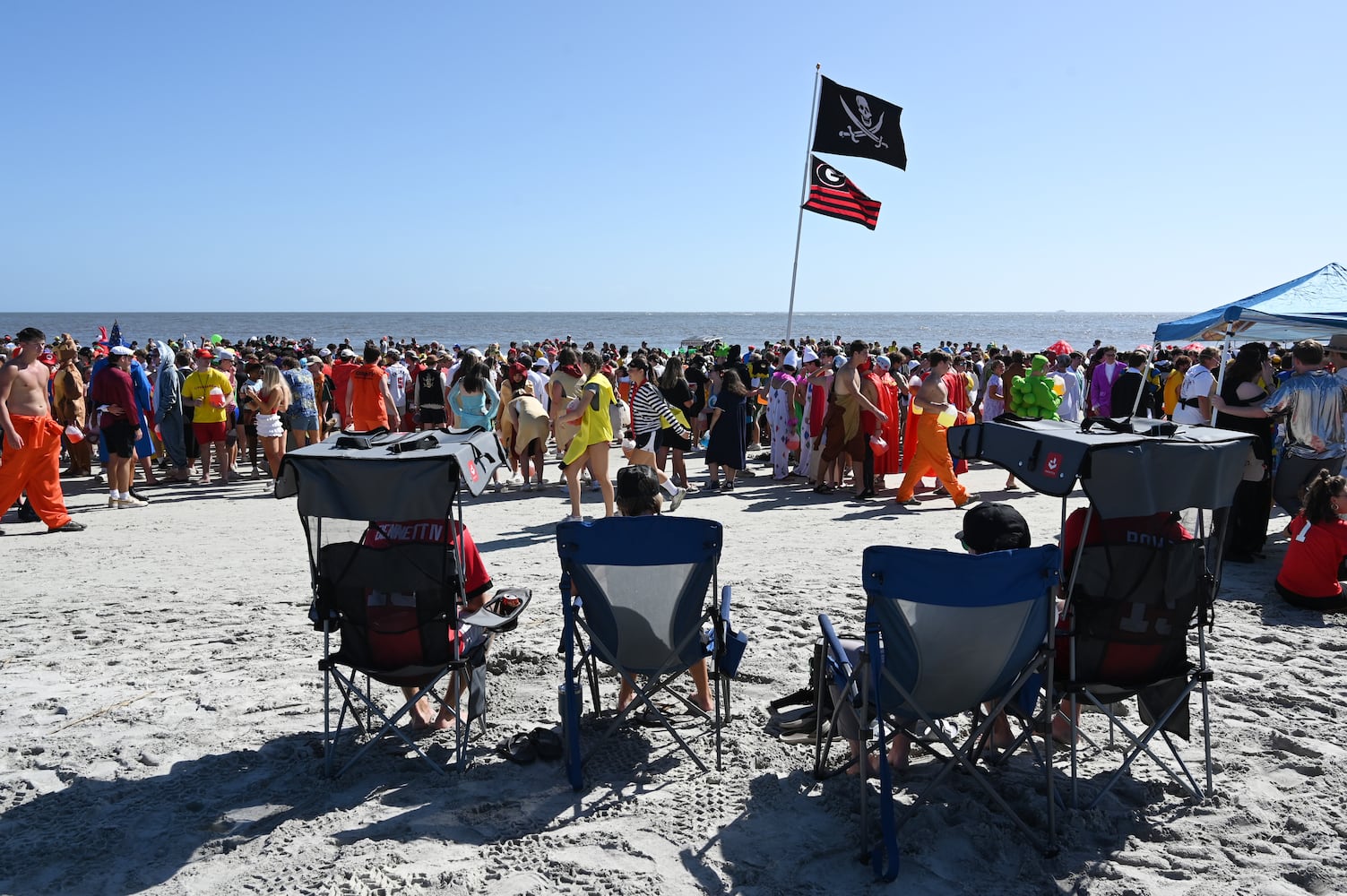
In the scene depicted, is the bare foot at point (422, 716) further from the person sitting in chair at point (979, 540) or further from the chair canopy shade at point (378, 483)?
the person sitting in chair at point (979, 540)

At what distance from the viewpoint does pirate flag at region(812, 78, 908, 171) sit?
1408cm

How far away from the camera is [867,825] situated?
3.15 meters

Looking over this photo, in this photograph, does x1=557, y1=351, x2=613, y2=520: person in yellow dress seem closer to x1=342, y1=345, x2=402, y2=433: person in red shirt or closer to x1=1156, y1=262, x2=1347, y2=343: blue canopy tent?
x1=342, y1=345, x2=402, y2=433: person in red shirt

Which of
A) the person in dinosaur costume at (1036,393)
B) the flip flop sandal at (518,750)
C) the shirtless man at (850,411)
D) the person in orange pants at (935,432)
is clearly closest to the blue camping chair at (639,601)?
the flip flop sandal at (518,750)

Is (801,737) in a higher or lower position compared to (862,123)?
lower

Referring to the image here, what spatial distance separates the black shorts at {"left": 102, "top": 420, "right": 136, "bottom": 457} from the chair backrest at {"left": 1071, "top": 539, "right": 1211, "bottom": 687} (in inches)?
372

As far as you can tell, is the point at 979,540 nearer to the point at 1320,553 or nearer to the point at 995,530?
the point at 995,530

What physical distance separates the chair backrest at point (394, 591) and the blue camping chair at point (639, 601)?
0.48m

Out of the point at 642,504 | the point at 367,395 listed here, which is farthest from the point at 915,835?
the point at 367,395

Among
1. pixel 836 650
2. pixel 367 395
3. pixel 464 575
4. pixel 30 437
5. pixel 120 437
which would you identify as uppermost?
pixel 367 395

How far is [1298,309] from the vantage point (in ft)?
26.5

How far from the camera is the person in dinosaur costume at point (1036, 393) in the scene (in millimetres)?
10062

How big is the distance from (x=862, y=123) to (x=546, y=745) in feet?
42.0

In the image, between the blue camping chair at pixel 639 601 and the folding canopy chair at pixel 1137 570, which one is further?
the blue camping chair at pixel 639 601
